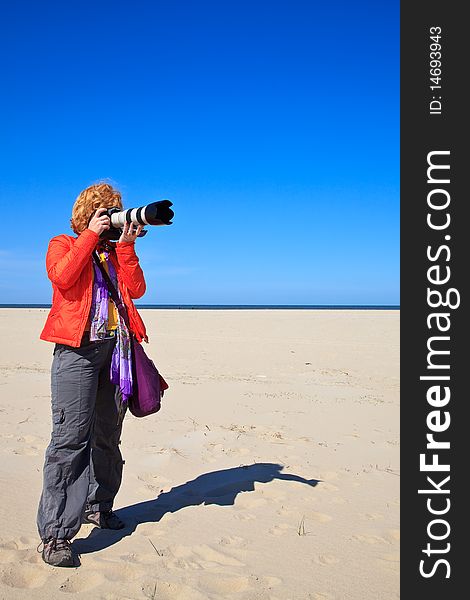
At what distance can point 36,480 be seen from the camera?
199 inches

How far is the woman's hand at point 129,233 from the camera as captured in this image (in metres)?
3.72

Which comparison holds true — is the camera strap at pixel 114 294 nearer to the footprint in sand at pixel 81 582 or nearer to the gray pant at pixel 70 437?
the gray pant at pixel 70 437

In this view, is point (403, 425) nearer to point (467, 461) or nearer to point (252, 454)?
point (467, 461)

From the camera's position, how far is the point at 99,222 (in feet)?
11.9

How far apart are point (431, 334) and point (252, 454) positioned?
8.95ft

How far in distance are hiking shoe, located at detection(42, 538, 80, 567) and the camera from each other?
6.41 feet

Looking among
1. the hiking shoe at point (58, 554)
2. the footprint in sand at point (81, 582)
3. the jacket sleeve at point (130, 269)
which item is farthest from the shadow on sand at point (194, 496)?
the jacket sleeve at point (130, 269)

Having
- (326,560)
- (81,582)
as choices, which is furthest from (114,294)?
(326,560)

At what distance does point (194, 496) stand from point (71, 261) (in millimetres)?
2474

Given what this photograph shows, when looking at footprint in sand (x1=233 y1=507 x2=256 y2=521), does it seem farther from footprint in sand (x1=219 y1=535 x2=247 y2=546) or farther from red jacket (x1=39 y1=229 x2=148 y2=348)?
red jacket (x1=39 y1=229 x2=148 y2=348)

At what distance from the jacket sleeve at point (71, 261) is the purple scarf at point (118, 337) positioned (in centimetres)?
29

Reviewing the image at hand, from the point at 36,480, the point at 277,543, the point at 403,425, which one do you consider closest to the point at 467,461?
the point at 403,425

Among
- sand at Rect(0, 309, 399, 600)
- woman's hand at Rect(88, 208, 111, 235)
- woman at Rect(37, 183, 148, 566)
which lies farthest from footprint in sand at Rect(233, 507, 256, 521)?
woman's hand at Rect(88, 208, 111, 235)

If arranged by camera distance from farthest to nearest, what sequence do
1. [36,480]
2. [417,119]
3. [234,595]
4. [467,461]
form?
[36,480] < [417,119] < [467,461] < [234,595]
